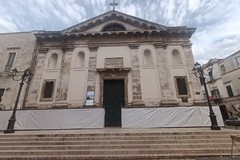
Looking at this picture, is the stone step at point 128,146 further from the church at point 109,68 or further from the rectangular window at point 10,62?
the rectangular window at point 10,62

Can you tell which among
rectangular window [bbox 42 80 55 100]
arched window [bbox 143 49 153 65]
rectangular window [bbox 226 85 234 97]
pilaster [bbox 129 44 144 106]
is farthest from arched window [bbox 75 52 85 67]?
→ rectangular window [bbox 226 85 234 97]

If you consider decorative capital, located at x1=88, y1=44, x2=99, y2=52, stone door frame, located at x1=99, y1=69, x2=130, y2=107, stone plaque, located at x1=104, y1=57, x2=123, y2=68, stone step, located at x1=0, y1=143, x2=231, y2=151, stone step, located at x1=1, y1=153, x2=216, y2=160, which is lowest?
stone step, located at x1=1, y1=153, x2=216, y2=160

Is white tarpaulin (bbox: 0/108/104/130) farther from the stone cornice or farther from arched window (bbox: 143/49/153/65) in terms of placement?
the stone cornice

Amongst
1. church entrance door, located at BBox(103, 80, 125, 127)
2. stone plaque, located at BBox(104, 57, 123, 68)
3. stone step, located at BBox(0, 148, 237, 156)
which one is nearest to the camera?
stone step, located at BBox(0, 148, 237, 156)

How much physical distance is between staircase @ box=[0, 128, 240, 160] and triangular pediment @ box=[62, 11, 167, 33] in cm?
1032

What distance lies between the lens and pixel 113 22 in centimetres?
1484

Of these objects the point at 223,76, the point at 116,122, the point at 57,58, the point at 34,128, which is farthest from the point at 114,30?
the point at 223,76

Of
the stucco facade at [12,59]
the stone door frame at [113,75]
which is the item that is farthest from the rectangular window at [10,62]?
the stone door frame at [113,75]

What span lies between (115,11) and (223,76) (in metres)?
21.2

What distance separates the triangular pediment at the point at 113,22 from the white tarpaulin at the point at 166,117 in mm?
7933

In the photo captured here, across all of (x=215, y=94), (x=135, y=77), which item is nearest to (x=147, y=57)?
(x=135, y=77)

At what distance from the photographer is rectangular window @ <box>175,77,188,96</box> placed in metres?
11.9

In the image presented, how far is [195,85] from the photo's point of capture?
11992mm

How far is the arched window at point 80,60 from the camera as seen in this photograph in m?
13.4
